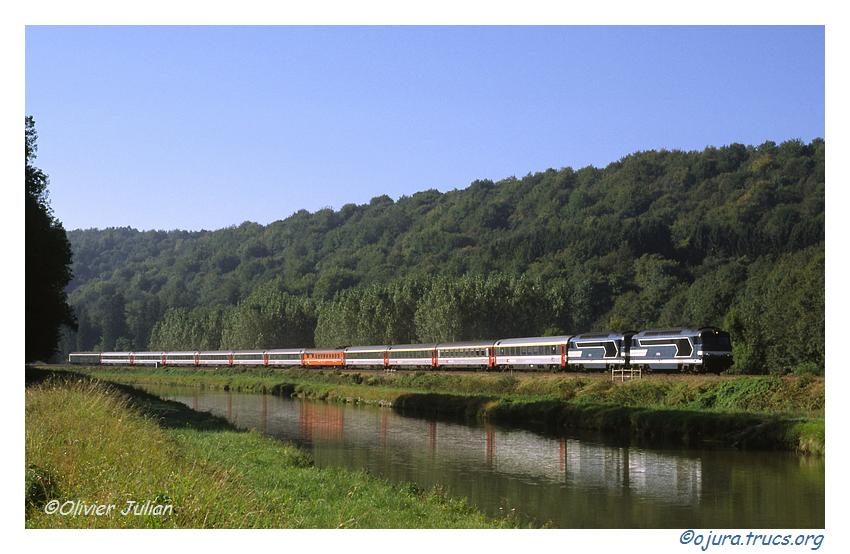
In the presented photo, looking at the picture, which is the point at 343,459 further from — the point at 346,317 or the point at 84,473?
the point at 346,317

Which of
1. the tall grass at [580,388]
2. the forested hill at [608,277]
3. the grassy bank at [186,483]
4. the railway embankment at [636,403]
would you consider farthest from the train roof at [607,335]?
the grassy bank at [186,483]

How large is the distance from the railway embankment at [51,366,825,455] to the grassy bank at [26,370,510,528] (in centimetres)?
1600

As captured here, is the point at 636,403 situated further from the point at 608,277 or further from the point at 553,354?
the point at 608,277

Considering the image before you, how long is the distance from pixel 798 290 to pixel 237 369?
2452 inches

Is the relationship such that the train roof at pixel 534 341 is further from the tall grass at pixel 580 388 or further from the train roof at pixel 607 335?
the tall grass at pixel 580 388

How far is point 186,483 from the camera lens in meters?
14.8

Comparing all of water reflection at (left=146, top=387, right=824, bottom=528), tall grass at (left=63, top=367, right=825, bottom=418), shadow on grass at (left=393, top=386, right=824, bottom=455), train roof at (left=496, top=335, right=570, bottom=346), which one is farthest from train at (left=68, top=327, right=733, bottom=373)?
water reflection at (left=146, top=387, right=824, bottom=528)

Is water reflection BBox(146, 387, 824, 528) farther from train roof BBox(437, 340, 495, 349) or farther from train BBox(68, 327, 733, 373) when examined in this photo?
train roof BBox(437, 340, 495, 349)

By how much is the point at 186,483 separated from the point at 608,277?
398 ft

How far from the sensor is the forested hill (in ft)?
263

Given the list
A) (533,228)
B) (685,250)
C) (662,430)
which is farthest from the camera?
(533,228)

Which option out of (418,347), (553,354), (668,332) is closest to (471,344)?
(418,347)

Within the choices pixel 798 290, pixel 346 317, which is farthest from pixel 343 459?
pixel 346 317
